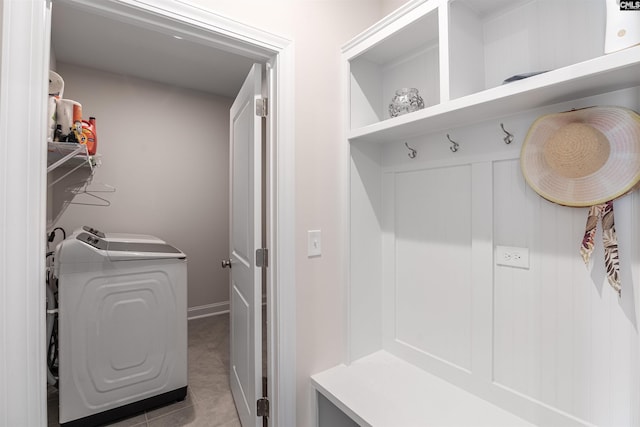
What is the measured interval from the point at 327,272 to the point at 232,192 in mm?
916

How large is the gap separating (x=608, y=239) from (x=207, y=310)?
11.9 feet

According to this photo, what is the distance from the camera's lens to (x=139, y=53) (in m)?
2.68

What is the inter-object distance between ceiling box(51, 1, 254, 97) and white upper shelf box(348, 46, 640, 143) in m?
1.71

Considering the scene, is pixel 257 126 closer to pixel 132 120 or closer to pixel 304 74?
pixel 304 74

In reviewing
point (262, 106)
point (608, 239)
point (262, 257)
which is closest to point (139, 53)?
point (262, 106)

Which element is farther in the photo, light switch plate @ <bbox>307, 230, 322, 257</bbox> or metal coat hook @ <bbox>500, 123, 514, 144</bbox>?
light switch plate @ <bbox>307, 230, 322, 257</bbox>

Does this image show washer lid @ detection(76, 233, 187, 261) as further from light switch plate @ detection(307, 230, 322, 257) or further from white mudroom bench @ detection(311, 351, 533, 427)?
white mudroom bench @ detection(311, 351, 533, 427)

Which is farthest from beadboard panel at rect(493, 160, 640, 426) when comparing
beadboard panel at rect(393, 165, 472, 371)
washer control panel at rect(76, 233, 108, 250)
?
washer control panel at rect(76, 233, 108, 250)

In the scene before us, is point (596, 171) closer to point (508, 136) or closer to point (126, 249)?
point (508, 136)

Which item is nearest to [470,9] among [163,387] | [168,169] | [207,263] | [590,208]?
[590,208]

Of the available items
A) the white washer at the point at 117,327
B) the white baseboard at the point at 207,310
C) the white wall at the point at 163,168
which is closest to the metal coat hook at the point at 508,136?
the white washer at the point at 117,327

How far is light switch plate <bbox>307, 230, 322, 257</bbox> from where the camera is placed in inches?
57.7

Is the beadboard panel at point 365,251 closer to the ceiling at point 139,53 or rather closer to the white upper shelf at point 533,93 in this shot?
the white upper shelf at point 533,93

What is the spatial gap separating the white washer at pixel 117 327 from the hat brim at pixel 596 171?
1.98 metres
